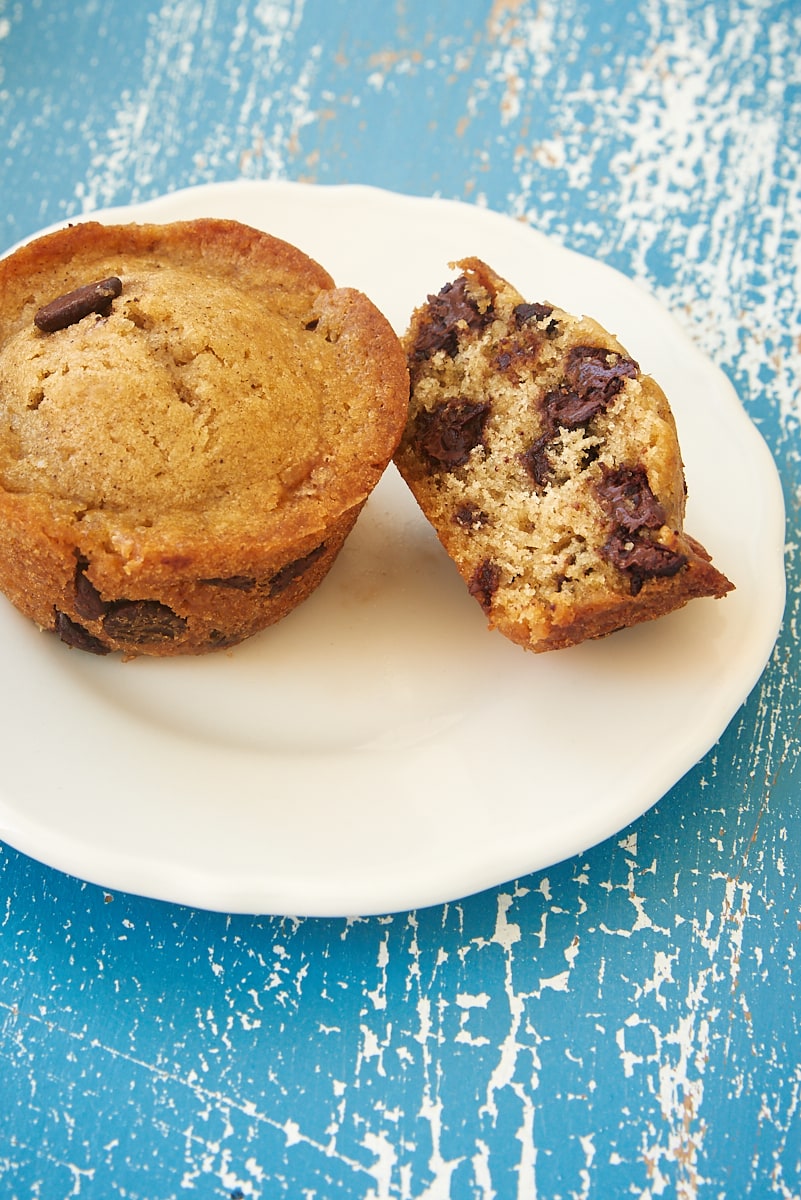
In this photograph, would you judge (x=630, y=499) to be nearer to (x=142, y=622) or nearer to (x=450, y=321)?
(x=450, y=321)

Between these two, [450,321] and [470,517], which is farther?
[450,321]

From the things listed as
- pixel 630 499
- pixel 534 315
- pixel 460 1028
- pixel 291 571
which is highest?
pixel 534 315

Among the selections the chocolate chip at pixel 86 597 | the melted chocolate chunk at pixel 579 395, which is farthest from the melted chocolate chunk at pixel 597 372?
the chocolate chip at pixel 86 597

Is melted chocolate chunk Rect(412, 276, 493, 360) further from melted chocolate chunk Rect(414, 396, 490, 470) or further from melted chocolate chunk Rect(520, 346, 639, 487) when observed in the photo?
melted chocolate chunk Rect(520, 346, 639, 487)

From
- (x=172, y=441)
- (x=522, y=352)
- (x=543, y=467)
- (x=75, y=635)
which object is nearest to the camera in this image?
(x=172, y=441)

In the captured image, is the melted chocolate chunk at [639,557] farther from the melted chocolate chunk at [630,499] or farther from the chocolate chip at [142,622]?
the chocolate chip at [142,622]

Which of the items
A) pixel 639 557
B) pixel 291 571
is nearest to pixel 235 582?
pixel 291 571

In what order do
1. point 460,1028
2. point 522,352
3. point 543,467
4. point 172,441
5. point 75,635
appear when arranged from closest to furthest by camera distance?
point 460,1028, point 172,441, point 75,635, point 543,467, point 522,352
